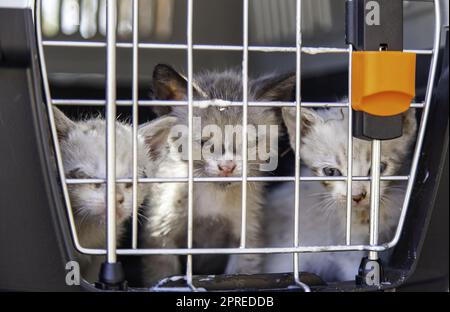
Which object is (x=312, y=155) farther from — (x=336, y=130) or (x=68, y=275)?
(x=68, y=275)

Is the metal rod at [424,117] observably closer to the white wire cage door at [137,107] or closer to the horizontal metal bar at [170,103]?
the white wire cage door at [137,107]

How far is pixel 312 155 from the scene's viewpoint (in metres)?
1.50

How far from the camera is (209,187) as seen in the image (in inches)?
60.5

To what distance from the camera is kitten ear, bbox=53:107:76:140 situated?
1.32 metres

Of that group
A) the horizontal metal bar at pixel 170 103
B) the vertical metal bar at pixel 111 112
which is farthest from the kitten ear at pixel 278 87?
the vertical metal bar at pixel 111 112

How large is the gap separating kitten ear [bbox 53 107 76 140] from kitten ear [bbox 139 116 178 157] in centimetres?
14

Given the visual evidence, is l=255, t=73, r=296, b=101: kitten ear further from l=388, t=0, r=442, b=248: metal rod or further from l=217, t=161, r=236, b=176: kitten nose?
l=388, t=0, r=442, b=248: metal rod

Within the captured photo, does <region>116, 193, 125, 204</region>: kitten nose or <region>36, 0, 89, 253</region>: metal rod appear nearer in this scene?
<region>36, 0, 89, 253</region>: metal rod

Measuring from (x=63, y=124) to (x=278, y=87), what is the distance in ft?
1.43

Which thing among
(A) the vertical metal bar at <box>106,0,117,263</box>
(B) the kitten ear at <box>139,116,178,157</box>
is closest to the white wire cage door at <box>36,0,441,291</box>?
(A) the vertical metal bar at <box>106,0,117,263</box>

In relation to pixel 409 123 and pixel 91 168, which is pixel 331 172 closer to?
pixel 409 123

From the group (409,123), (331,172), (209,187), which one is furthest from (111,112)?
(409,123)

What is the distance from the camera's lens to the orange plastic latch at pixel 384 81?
119cm

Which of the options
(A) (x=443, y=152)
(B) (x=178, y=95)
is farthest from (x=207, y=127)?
(A) (x=443, y=152)
